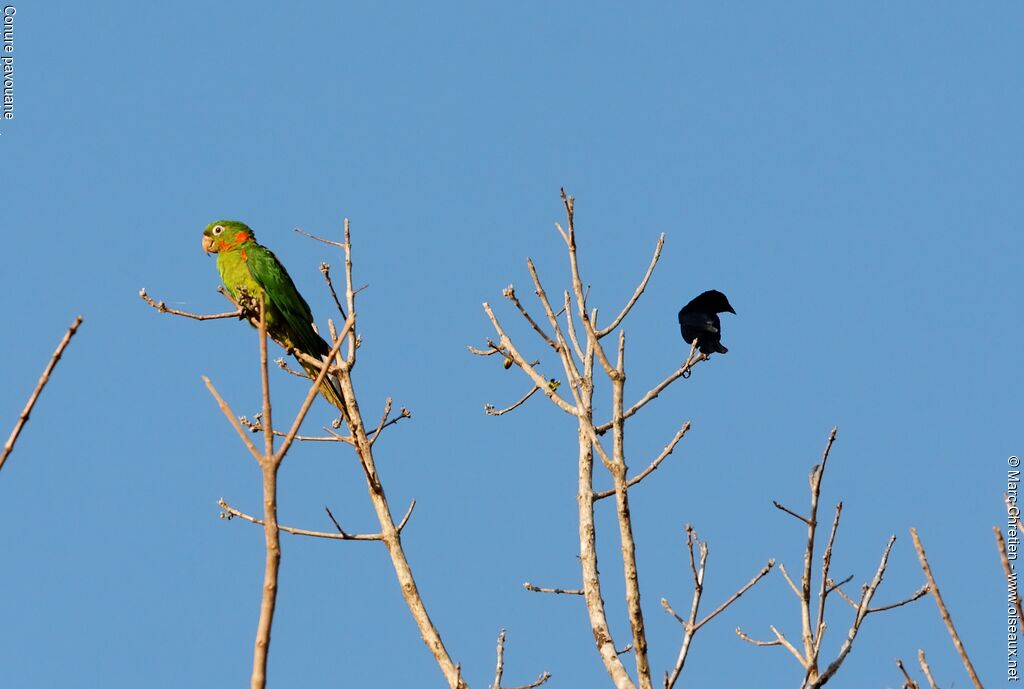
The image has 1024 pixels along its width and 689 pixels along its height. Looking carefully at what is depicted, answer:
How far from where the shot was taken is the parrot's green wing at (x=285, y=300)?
28.8 ft

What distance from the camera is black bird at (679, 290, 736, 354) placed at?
9.02 meters

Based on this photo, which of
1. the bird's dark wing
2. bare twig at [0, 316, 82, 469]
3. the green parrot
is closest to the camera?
bare twig at [0, 316, 82, 469]

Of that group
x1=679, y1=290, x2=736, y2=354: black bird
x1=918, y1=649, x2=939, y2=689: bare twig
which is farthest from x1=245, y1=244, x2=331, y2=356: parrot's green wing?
x1=918, y1=649, x2=939, y2=689: bare twig

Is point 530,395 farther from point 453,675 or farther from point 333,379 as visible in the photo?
point 453,675

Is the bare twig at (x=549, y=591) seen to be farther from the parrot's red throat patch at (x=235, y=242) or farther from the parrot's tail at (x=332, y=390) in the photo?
the parrot's red throat patch at (x=235, y=242)

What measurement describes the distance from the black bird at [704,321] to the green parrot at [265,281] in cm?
289

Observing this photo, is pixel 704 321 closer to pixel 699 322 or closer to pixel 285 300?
pixel 699 322

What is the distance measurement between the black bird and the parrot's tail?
116 inches

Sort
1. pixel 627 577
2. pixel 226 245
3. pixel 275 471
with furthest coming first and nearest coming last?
1. pixel 226 245
2. pixel 627 577
3. pixel 275 471

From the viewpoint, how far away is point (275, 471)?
2.33m

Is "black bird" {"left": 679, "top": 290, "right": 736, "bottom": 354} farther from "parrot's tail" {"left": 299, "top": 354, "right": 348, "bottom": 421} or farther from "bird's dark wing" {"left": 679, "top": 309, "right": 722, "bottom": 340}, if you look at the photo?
"parrot's tail" {"left": 299, "top": 354, "right": 348, "bottom": 421}

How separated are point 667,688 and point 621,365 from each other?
1.35 m

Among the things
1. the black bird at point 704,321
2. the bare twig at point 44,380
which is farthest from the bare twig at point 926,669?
the black bird at point 704,321

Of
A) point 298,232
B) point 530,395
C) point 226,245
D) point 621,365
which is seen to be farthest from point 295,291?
point 621,365
